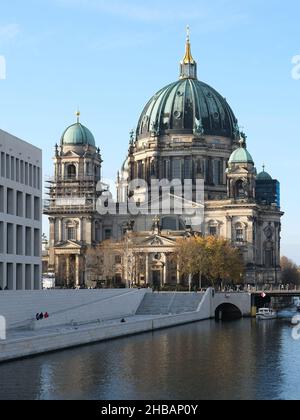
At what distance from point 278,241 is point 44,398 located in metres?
122

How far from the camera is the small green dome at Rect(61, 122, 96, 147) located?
168 meters

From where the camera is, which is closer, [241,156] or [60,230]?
[241,156]

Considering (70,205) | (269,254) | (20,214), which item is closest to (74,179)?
(70,205)

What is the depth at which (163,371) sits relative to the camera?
62.1 metres

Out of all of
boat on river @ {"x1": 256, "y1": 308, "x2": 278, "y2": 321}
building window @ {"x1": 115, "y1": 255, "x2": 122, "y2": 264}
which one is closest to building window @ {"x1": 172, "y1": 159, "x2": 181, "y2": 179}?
building window @ {"x1": 115, "y1": 255, "x2": 122, "y2": 264}

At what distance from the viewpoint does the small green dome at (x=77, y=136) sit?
550 ft

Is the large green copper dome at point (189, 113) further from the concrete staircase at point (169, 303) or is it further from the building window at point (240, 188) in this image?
the concrete staircase at point (169, 303)

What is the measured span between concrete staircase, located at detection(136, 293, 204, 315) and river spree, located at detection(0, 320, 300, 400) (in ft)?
89.9

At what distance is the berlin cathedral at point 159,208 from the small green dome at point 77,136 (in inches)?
7.5

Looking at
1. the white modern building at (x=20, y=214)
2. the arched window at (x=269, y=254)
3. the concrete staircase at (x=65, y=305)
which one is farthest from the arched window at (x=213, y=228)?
the white modern building at (x=20, y=214)

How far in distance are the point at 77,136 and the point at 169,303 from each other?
5892 cm

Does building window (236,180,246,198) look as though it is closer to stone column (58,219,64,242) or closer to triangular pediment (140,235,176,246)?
triangular pediment (140,235,176,246)

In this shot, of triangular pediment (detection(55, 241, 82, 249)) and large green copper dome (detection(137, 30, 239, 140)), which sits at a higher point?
large green copper dome (detection(137, 30, 239, 140))

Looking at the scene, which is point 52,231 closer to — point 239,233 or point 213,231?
point 213,231
